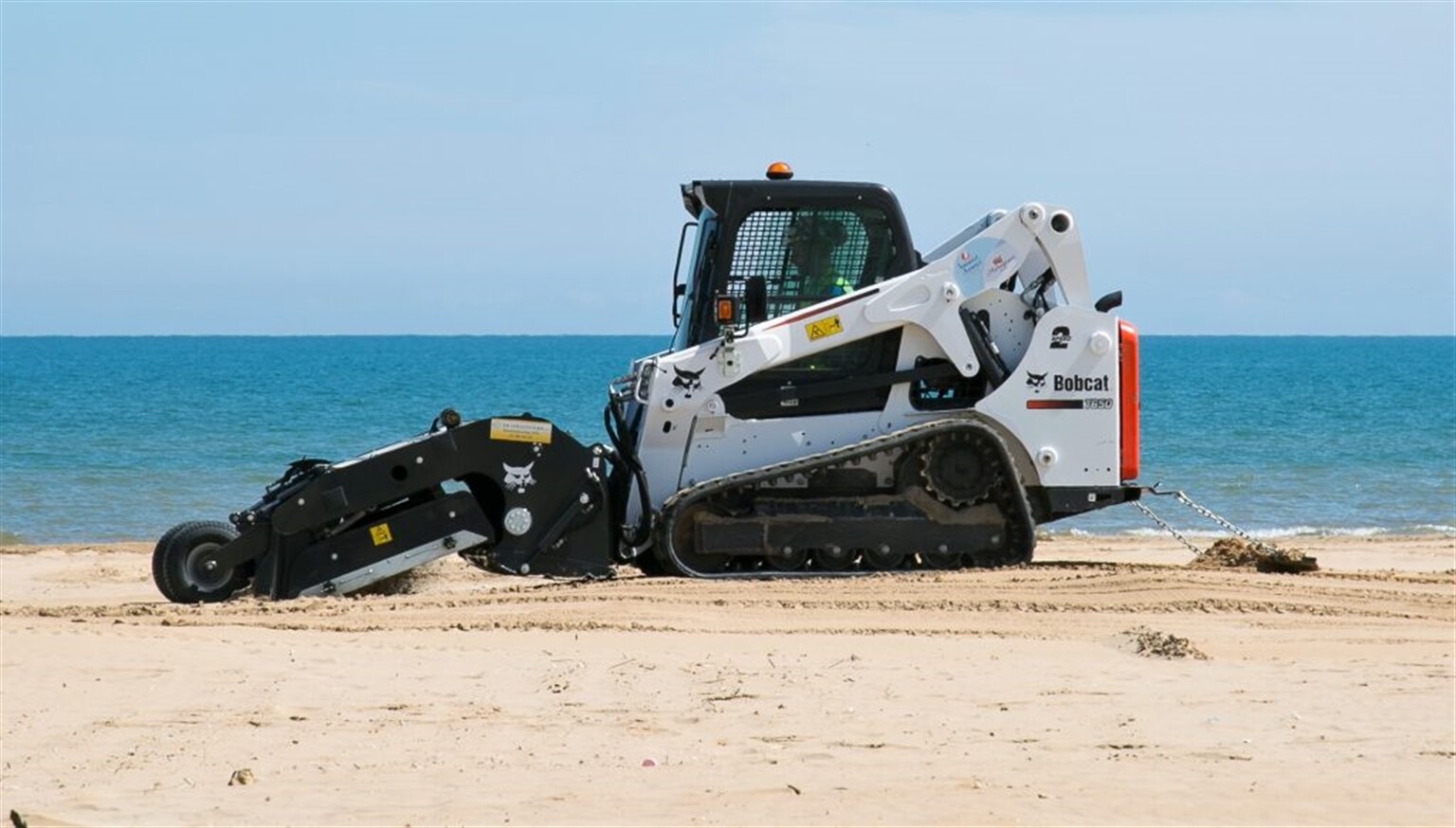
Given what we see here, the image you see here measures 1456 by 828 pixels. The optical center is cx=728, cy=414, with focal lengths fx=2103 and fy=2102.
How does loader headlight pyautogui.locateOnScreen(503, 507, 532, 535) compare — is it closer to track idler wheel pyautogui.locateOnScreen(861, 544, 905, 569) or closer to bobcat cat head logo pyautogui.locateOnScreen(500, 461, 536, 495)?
bobcat cat head logo pyautogui.locateOnScreen(500, 461, 536, 495)

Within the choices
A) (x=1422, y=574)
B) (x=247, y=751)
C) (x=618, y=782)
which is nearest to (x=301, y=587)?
(x=247, y=751)

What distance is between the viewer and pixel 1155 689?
960cm

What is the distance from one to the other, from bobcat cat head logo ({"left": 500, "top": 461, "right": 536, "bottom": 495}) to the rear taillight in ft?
12.2

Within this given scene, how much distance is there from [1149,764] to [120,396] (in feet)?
174

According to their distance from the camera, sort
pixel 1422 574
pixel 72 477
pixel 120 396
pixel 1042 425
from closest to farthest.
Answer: pixel 1042 425 < pixel 1422 574 < pixel 72 477 < pixel 120 396

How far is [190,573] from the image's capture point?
12312 mm

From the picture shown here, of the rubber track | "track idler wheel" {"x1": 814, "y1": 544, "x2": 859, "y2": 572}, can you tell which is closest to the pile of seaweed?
the rubber track

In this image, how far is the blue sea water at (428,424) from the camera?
23.4 metres

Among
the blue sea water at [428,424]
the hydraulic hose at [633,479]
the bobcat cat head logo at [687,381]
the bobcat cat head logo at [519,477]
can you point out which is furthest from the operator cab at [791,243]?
the blue sea water at [428,424]

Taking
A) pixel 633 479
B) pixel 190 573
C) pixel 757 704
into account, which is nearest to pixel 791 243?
pixel 633 479

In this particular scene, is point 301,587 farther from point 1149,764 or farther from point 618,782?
point 1149,764

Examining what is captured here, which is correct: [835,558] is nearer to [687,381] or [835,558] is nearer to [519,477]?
[687,381]

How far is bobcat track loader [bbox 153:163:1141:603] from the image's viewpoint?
486 inches

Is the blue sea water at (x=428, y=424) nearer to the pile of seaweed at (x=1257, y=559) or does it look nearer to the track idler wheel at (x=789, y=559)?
the pile of seaweed at (x=1257, y=559)
